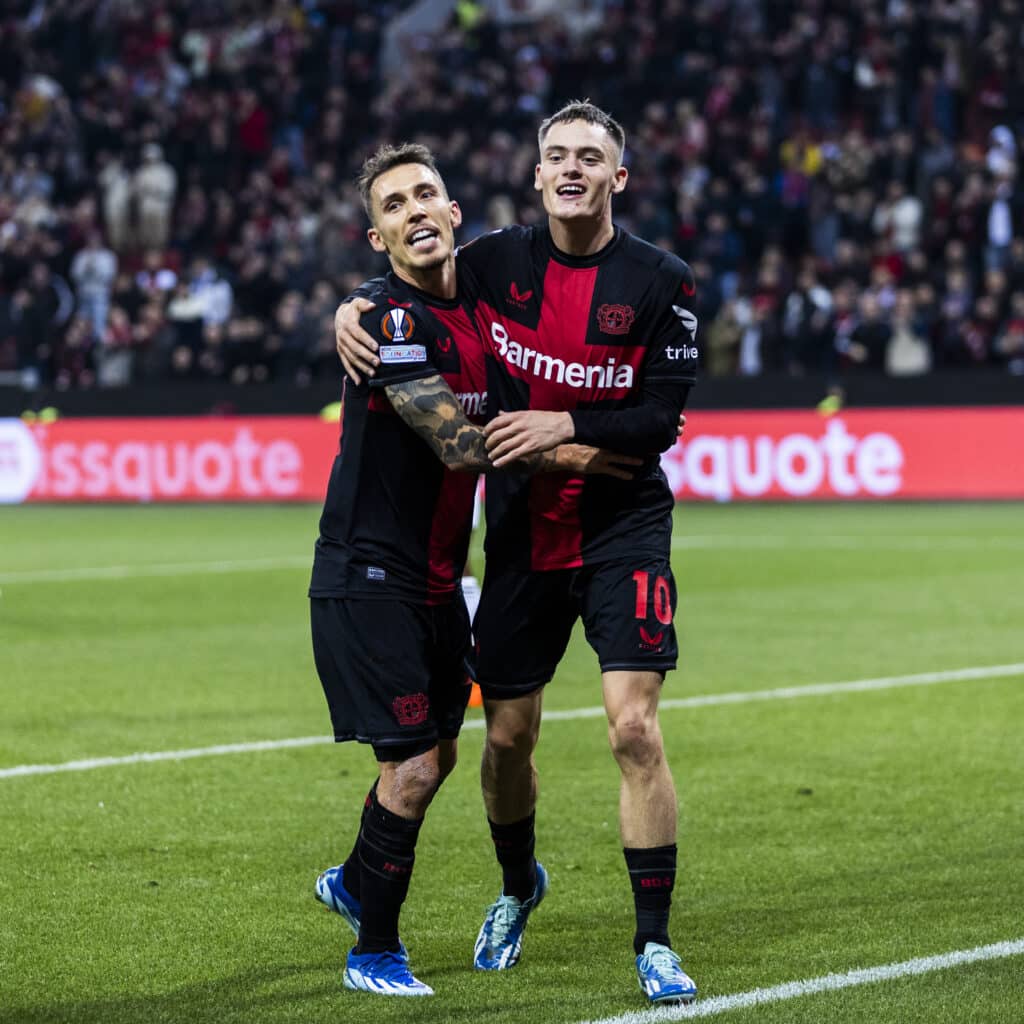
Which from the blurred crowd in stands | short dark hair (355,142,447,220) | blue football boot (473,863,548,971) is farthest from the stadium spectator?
blue football boot (473,863,548,971)

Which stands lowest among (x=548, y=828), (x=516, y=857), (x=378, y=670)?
(x=548, y=828)

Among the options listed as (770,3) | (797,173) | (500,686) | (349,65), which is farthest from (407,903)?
(349,65)

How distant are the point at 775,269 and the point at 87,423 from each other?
8580 mm

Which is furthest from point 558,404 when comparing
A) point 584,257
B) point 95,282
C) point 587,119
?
point 95,282

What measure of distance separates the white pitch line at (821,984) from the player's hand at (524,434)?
55.6 inches

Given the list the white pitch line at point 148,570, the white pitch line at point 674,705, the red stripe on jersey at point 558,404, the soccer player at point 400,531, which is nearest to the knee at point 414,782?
the soccer player at point 400,531

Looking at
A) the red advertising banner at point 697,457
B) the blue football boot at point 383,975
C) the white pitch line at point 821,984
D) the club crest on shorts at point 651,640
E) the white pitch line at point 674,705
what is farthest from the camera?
the red advertising banner at point 697,457

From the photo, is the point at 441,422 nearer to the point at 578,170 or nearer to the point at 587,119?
the point at 578,170

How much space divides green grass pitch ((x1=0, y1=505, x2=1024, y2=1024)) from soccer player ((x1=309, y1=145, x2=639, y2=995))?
0.36 m

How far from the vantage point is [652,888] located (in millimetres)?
5047

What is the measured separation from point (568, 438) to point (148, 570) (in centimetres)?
1160

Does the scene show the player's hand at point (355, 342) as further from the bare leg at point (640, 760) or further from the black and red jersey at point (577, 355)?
the bare leg at point (640, 760)

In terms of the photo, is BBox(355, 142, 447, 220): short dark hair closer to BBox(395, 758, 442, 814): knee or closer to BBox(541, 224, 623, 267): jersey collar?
BBox(541, 224, 623, 267): jersey collar

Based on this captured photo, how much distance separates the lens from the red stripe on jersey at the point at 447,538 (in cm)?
518
